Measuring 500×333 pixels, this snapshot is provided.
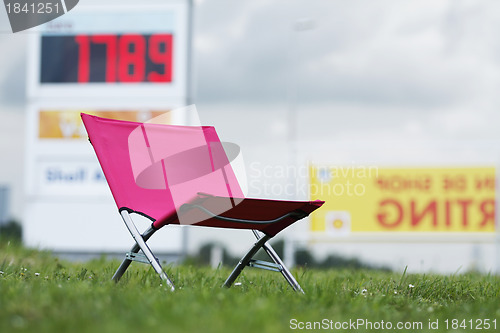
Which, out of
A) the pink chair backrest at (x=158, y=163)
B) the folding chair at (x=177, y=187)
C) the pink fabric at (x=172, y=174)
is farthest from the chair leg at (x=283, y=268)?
the pink chair backrest at (x=158, y=163)

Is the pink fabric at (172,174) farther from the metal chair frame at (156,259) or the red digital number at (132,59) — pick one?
the red digital number at (132,59)

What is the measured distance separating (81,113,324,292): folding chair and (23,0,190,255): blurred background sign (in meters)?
4.55

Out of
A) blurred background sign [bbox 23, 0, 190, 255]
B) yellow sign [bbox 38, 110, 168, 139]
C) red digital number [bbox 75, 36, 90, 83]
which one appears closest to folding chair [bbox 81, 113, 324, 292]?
blurred background sign [bbox 23, 0, 190, 255]

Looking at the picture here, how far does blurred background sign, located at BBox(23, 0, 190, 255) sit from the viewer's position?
827cm

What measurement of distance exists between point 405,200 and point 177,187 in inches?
312

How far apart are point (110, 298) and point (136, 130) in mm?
1385

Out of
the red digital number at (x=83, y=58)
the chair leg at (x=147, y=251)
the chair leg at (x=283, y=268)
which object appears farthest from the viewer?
the red digital number at (x=83, y=58)

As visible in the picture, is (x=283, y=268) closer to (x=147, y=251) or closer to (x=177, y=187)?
(x=147, y=251)

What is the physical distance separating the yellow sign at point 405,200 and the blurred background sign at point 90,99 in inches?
134

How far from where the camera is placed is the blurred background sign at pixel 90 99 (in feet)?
27.1

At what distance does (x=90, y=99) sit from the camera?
8391 millimetres

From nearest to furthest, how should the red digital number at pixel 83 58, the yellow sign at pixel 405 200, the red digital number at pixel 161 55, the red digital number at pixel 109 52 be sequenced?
the red digital number at pixel 161 55 → the red digital number at pixel 109 52 → the red digital number at pixel 83 58 → the yellow sign at pixel 405 200

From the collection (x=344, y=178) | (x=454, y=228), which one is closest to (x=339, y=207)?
(x=344, y=178)

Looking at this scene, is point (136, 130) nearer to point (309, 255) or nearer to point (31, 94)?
point (31, 94)
